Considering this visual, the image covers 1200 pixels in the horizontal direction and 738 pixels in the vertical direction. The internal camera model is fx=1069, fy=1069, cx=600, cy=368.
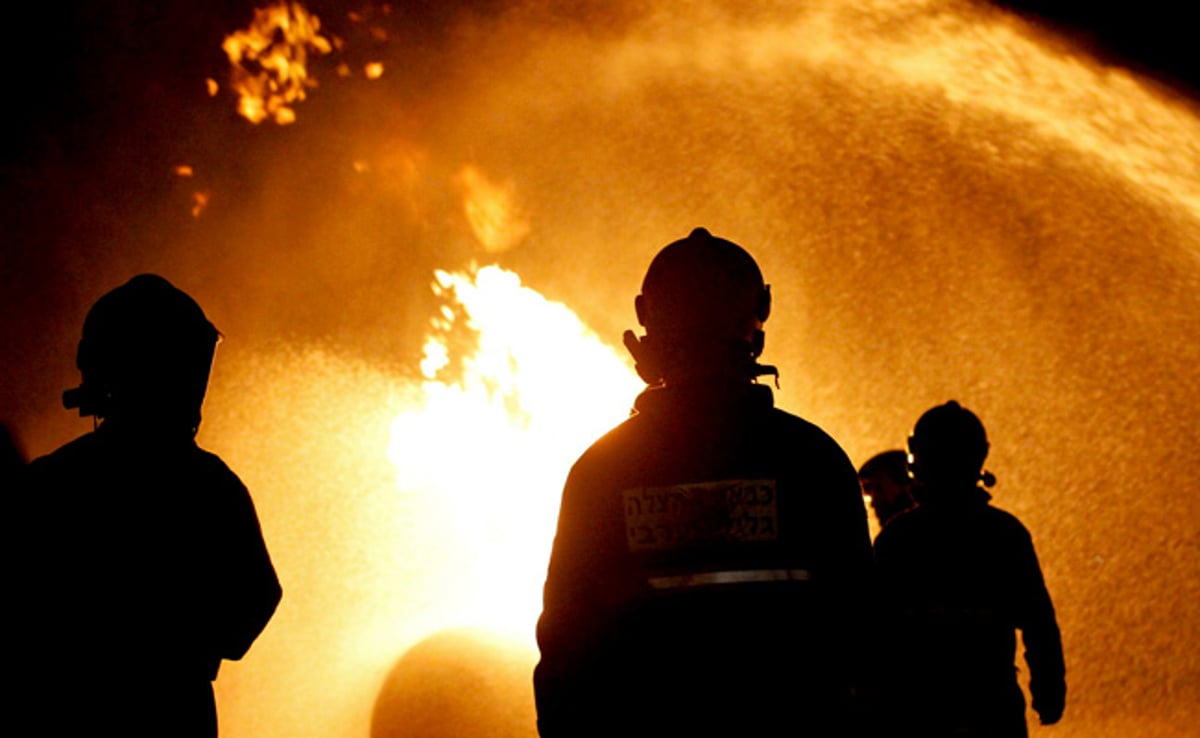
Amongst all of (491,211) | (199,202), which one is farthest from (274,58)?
(491,211)

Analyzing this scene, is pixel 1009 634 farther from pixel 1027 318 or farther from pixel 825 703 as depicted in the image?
pixel 1027 318

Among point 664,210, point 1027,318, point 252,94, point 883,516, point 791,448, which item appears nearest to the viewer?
point 791,448

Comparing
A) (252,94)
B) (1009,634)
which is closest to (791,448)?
(1009,634)

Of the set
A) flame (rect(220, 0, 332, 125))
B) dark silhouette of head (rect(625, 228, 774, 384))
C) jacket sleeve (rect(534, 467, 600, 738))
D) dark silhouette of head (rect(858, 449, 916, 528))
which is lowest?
jacket sleeve (rect(534, 467, 600, 738))

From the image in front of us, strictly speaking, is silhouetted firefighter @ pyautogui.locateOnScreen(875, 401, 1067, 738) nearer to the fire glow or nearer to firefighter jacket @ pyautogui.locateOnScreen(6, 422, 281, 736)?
firefighter jacket @ pyautogui.locateOnScreen(6, 422, 281, 736)

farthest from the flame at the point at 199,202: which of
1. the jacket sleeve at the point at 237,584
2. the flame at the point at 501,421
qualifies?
the jacket sleeve at the point at 237,584

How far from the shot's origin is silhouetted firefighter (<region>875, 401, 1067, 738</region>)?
3393 mm

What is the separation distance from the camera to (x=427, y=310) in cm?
855

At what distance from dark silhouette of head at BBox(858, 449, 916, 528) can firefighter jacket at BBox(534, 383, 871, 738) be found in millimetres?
3293

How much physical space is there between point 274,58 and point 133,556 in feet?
22.1

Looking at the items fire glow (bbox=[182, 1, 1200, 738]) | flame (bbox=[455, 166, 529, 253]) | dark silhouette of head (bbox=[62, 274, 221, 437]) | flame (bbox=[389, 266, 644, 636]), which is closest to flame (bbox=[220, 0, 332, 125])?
fire glow (bbox=[182, 1, 1200, 738])

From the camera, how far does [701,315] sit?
Result: 7.16 ft

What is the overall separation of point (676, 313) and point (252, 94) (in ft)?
22.4

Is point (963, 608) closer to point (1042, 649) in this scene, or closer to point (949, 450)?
point (1042, 649)
